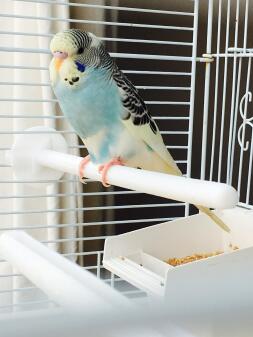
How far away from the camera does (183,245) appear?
95 cm

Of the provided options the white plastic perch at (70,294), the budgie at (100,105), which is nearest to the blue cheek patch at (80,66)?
the budgie at (100,105)

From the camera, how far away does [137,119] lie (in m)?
0.77

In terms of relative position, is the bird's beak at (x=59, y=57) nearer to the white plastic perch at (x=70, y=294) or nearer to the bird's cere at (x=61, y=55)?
the bird's cere at (x=61, y=55)

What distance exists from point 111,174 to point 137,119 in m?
0.16

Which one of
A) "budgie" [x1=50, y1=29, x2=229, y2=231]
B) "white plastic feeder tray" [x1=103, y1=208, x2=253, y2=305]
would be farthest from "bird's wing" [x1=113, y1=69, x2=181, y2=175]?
"white plastic feeder tray" [x1=103, y1=208, x2=253, y2=305]

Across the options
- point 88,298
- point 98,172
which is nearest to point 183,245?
point 98,172

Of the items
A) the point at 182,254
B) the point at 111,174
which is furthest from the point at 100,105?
the point at 182,254

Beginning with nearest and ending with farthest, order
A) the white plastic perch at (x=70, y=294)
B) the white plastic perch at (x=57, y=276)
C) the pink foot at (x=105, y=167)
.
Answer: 1. the white plastic perch at (x=70, y=294)
2. the white plastic perch at (x=57, y=276)
3. the pink foot at (x=105, y=167)

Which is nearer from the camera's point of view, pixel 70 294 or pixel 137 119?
pixel 70 294

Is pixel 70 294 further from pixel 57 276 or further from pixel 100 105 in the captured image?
pixel 100 105

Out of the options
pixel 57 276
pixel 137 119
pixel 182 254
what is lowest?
pixel 182 254

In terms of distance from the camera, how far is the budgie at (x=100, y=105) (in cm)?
72

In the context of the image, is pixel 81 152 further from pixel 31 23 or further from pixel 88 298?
pixel 88 298

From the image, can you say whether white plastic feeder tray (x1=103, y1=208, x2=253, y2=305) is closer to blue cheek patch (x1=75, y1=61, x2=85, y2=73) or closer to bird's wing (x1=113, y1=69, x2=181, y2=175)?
bird's wing (x1=113, y1=69, x2=181, y2=175)
